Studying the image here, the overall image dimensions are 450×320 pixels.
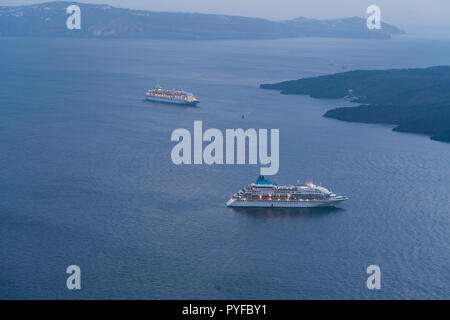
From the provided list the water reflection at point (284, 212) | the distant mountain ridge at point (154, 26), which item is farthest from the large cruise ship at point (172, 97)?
the distant mountain ridge at point (154, 26)

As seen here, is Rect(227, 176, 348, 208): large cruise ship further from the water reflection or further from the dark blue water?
the dark blue water

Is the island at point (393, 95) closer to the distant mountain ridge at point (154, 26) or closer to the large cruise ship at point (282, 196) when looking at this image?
the large cruise ship at point (282, 196)

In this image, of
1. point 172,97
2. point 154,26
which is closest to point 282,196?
point 172,97

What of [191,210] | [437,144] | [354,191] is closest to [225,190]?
[191,210]

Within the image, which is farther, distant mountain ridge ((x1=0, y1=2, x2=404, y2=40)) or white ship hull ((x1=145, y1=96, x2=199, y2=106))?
distant mountain ridge ((x1=0, y1=2, x2=404, y2=40))

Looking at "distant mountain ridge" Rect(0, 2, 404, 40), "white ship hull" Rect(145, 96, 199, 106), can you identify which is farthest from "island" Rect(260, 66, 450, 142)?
"distant mountain ridge" Rect(0, 2, 404, 40)
